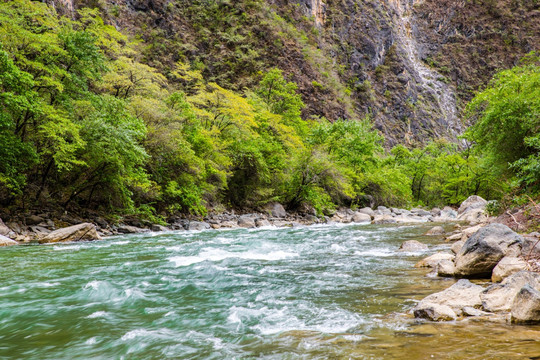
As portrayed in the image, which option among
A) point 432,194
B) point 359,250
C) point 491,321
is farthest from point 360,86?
point 491,321

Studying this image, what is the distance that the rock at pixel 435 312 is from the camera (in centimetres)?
422

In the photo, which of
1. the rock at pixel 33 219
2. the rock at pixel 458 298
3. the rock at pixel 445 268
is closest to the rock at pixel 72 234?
the rock at pixel 33 219

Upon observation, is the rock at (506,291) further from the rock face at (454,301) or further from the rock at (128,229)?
the rock at (128,229)

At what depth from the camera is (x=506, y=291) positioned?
466cm

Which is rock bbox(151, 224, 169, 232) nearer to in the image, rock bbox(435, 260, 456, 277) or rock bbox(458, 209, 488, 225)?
rock bbox(435, 260, 456, 277)

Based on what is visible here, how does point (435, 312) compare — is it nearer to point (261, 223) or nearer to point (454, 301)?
point (454, 301)

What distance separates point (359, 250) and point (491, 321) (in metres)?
6.65

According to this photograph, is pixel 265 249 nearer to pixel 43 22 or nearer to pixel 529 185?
pixel 529 185

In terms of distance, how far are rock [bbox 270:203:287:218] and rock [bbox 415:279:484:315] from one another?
2056 cm

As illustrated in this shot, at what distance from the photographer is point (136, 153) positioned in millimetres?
14867

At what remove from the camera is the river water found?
3605 mm

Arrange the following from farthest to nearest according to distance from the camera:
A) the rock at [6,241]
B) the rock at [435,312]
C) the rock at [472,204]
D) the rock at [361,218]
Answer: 1. the rock at [361,218]
2. the rock at [472,204]
3. the rock at [6,241]
4. the rock at [435,312]

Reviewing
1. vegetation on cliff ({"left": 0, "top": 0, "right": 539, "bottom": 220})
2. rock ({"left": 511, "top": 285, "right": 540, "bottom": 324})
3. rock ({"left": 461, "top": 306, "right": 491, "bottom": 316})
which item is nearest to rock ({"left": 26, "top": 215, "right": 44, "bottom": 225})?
vegetation on cliff ({"left": 0, "top": 0, "right": 539, "bottom": 220})

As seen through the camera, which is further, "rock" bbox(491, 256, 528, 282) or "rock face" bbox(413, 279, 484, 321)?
"rock" bbox(491, 256, 528, 282)
